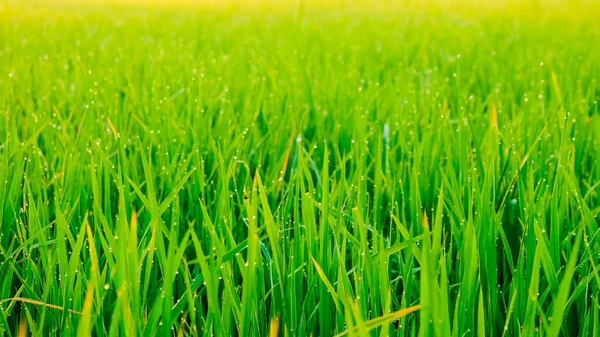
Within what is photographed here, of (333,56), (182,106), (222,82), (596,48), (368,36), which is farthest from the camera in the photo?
(368,36)

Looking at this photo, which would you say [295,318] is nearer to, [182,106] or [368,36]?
[182,106]

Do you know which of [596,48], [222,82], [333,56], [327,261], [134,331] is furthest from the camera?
[596,48]

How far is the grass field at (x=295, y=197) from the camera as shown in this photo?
70 centimetres

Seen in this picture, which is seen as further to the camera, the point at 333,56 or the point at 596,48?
the point at 596,48

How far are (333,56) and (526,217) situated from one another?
1.98 meters

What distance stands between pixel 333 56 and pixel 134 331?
226cm

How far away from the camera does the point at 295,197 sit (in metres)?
0.86

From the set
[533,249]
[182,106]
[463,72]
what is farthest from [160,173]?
[463,72]

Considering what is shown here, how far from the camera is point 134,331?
0.64 meters

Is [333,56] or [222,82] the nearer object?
[222,82]

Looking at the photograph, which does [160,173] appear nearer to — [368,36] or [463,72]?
[463,72]

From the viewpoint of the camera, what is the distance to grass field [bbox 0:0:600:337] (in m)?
0.70

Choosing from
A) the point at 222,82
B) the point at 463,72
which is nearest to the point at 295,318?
the point at 222,82

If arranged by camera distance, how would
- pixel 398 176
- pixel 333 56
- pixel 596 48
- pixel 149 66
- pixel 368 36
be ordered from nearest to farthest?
pixel 398 176
pixel 149 66
pixel 333 56
pixel 596 48
pixel 368 36
